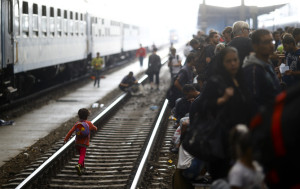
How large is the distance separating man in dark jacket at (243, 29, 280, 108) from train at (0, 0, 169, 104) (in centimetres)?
987

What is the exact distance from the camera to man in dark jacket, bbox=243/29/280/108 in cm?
474

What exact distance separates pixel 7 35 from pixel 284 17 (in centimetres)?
1367

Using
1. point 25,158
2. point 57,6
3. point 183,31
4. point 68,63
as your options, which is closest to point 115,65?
point 68,63

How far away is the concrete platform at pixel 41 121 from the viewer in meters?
11.1

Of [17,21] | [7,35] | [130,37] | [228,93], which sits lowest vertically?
[228,93]

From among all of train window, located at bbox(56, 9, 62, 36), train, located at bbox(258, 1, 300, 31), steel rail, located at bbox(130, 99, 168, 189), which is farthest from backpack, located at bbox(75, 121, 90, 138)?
train, located at bbox(258, 1, 300, 31)

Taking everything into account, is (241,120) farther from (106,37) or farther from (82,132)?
(106,37)

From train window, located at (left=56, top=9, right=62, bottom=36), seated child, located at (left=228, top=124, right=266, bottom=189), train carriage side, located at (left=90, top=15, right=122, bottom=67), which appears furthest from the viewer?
train carriage side, located at (left=90, top=15, right=122, bottom=67)

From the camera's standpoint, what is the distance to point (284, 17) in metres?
23.7

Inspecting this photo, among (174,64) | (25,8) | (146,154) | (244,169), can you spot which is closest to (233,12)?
A: (174,64)

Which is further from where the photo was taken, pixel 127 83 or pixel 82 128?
pixel 127 83

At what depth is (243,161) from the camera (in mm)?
3861

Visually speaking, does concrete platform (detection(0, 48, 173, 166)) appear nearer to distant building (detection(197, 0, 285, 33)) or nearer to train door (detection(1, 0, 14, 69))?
train door (detection(1, 0, 14, 69))

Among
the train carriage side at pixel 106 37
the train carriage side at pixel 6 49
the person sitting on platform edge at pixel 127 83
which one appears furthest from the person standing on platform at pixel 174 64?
the train carriage side at pixel 106 37
